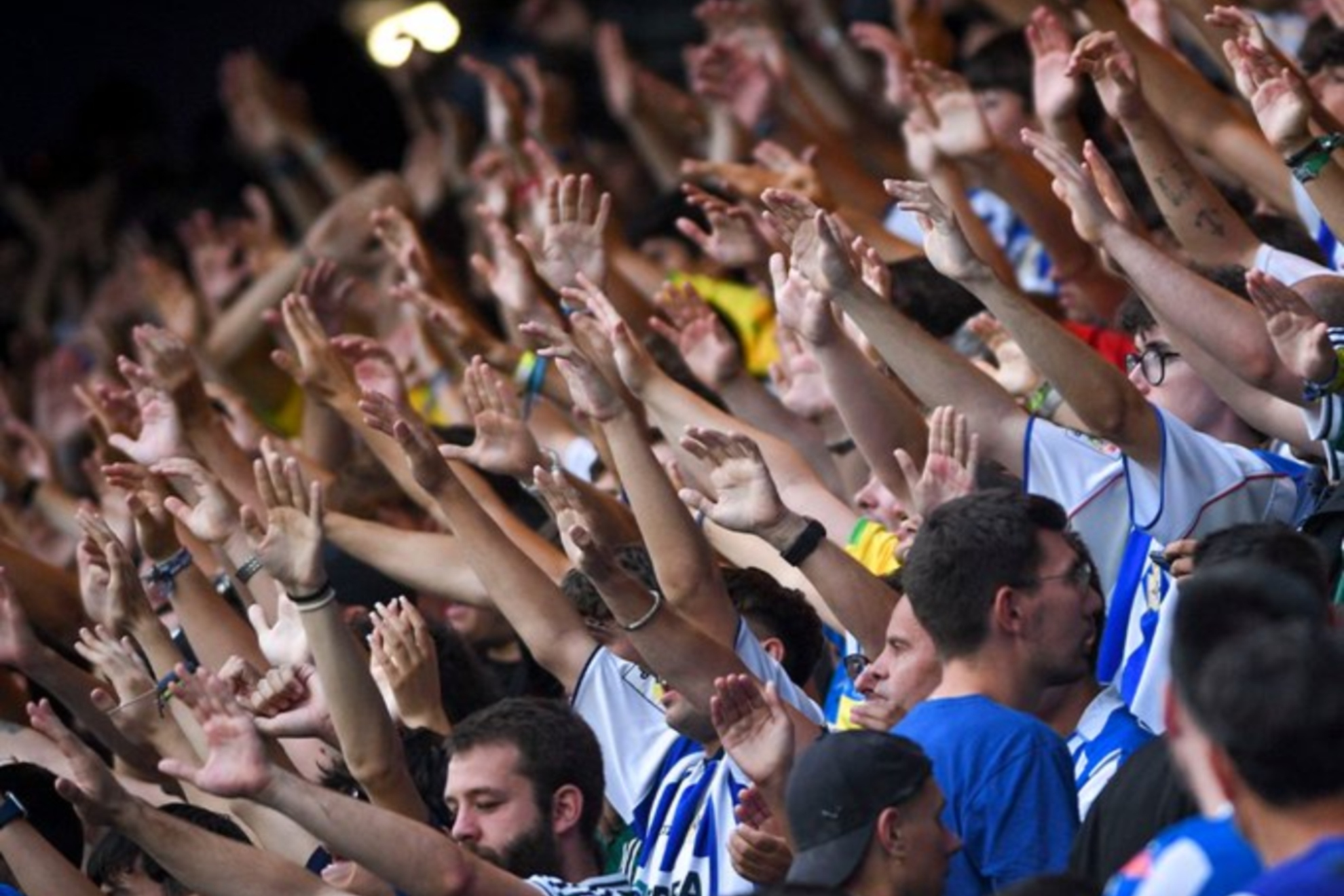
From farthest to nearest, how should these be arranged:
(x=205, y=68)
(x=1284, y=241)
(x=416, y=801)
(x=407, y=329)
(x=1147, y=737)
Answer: (x=205, y=68) < (x=407, y=329) < (x=1284, y=241) < (x=416, y=801) < (x=1147, y=737)

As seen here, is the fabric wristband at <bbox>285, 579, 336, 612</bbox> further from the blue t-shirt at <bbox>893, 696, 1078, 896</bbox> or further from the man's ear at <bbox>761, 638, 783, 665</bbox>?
the blue t-shirt at <bbox>893, 696, 1078, 896</bbox>

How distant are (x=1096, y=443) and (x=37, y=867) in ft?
6.79

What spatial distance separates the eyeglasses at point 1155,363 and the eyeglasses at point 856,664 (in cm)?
72

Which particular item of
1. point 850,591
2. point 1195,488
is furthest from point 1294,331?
point 850,591

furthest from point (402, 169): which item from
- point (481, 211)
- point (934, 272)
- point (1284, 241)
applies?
point (1284, 241)

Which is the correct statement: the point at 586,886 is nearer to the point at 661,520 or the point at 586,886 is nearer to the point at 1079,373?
the point at 661,520

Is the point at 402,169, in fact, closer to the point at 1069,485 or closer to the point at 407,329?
the point at 407,329

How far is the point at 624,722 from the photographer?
5.21m

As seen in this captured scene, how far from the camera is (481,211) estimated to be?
22.1ft

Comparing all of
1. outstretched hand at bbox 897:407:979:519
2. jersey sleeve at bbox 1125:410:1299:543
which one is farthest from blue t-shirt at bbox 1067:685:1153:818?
outstretched hand at bbox 897:407:979:519

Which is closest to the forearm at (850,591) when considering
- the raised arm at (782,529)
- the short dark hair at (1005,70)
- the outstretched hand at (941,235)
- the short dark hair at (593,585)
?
the raised arm at (782,529)

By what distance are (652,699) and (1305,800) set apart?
2.41m

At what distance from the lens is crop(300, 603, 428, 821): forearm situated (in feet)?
15.8

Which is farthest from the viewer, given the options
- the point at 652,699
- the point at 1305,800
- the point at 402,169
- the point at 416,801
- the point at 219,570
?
the point at 402,169
